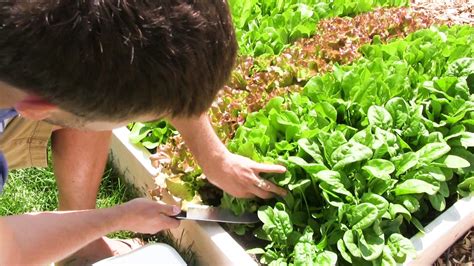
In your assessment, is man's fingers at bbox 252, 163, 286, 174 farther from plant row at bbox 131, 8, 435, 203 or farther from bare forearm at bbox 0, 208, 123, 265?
bare forearm at bbox 0, 208, 123, 265

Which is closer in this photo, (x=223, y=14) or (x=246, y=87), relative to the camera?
(x=223, y=14)

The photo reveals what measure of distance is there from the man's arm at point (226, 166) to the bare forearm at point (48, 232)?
1.07ft

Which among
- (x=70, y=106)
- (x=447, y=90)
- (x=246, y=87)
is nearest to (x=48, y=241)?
(x=70, y=106)

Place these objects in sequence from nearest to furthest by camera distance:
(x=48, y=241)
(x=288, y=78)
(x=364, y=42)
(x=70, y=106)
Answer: (x=70, y=106), (x=48, y=241), (x=288, y=78), (x=364, y=42)

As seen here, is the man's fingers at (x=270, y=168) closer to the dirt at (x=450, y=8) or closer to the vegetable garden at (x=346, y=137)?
the vegetable garden at (x=346, y=137)

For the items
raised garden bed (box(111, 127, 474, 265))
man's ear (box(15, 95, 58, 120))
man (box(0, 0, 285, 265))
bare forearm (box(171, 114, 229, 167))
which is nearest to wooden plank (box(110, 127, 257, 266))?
raised garden bed (box(111, 127, 474, 265))

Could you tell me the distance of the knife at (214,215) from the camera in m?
2.03

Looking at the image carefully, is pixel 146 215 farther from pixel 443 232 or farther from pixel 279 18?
pixel 279 18

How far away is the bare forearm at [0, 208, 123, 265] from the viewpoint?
165cm

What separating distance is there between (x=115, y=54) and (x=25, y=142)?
Result: 105 cm

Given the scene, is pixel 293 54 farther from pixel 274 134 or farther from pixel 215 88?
pixel 215 88

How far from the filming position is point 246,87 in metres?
2.47

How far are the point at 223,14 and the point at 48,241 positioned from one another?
2.89 feet

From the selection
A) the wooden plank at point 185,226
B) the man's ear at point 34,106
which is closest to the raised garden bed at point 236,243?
the wooden plank at point 185,226
